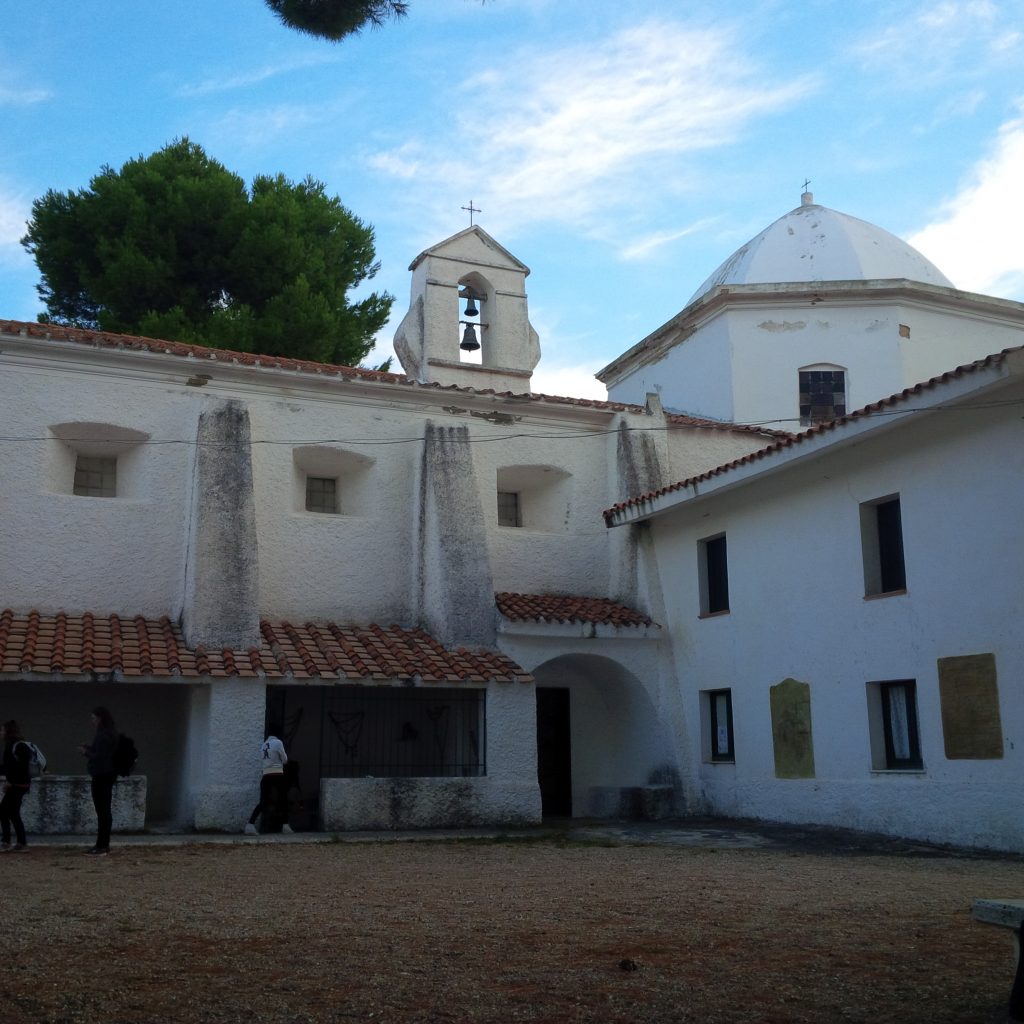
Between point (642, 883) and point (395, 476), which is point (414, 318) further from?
point (642, 883)

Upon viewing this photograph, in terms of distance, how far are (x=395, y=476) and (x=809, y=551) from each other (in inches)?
255

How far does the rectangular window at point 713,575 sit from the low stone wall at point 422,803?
4.01 metres

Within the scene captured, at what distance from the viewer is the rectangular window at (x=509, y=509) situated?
1931 centimetres

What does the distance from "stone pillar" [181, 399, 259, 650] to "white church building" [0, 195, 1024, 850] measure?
0.05m

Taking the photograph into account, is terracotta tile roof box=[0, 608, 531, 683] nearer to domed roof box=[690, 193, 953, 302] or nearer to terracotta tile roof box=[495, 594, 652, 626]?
terracotta tile roof box=[495, 594, 652, 626]

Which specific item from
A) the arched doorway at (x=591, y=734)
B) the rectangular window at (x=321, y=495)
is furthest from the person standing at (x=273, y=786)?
the arched doorway at (x=591, y=734)

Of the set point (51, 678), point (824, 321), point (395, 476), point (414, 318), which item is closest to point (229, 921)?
point (51, 678)

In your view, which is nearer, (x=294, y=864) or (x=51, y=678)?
(x=294, y=864)

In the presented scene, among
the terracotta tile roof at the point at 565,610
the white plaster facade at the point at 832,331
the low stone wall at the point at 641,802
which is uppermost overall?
the white plaster facade at the point at 832,331

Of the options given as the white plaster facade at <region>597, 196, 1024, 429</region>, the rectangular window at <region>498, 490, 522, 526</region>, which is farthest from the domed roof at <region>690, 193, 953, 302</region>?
the rectangular window at <region>498, 490, 522, 526</region>

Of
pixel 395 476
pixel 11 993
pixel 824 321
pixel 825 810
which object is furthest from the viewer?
pixel 824 321

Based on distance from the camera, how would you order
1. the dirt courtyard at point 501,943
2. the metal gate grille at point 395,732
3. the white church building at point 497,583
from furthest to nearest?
1. the metal gate grille at point 395,732
2. the white church building at point 497,583
3. the dirt courtyard at point 501,943

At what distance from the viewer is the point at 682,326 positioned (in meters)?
22.5

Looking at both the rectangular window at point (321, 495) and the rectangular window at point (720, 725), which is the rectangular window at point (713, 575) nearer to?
the rectangular window at point (720, 725)
